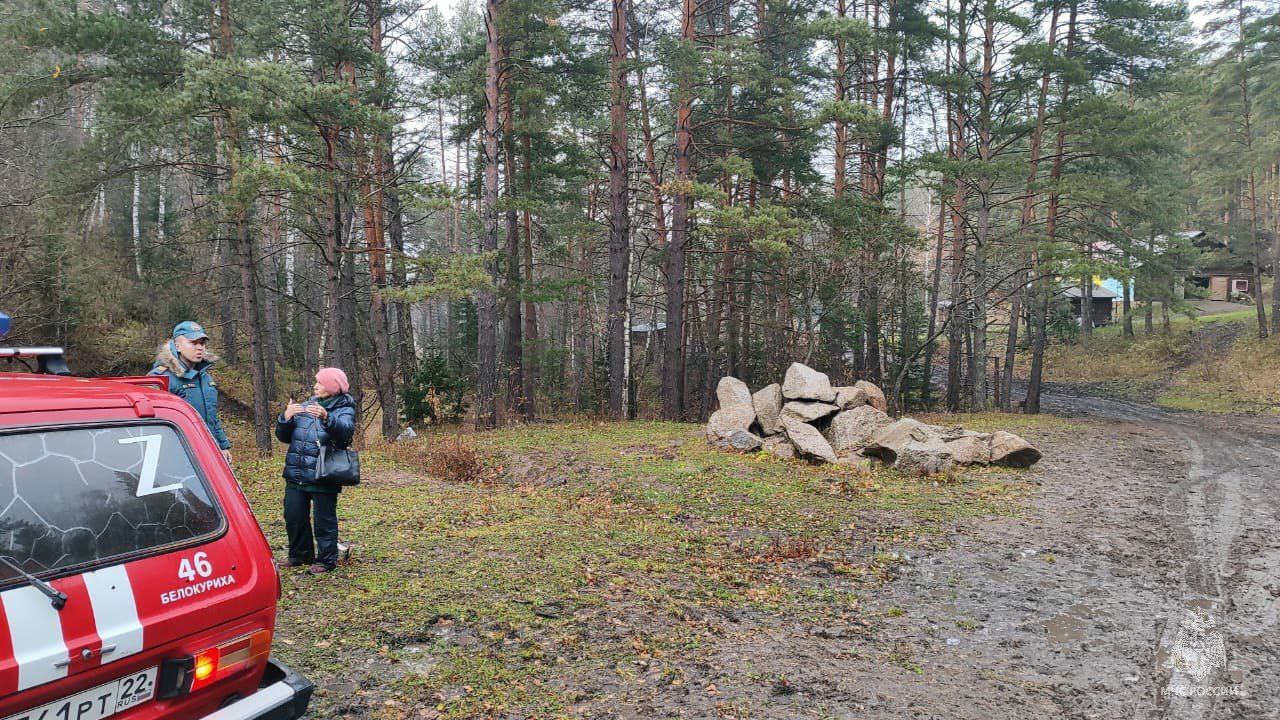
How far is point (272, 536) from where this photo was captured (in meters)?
6.91

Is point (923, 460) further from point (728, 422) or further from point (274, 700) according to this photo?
point (274, 700)

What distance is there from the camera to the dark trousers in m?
5.43

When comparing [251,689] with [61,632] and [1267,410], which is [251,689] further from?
[1267,410]

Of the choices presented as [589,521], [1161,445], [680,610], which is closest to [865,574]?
[680,610]

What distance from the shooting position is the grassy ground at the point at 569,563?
4250mm

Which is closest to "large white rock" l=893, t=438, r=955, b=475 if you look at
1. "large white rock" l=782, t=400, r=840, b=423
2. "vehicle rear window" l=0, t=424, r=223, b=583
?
"large white rock" l=782, t=400, r=840, b=423

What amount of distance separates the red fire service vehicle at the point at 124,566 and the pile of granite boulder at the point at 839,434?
9952 millimetres

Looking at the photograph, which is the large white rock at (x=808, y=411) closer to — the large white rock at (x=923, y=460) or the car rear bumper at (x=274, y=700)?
the large white rock at (x=923, y=460)

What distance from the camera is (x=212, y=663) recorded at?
2.55m

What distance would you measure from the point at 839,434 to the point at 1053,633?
22.9 ft

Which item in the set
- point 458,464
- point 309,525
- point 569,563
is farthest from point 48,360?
point 458,464

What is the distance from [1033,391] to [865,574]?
18670 mm

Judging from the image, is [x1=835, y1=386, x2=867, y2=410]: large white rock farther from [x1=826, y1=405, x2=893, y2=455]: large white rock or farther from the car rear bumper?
the car rear bumper

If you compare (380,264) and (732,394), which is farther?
(380,264)
